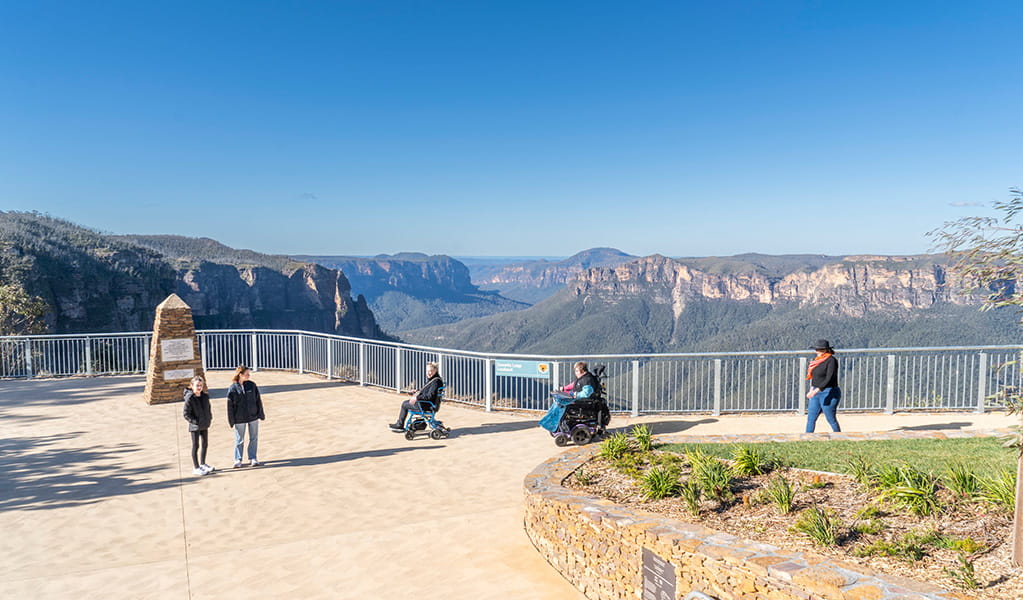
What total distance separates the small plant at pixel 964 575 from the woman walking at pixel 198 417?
27.0 feet

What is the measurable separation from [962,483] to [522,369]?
772cm

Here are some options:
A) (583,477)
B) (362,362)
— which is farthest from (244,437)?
(362,362)

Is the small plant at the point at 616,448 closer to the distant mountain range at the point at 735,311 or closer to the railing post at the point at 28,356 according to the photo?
the railing post at the point at 28,356

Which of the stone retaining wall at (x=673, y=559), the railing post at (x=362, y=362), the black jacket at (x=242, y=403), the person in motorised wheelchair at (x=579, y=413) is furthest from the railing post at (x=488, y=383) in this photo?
the stone retaining wall at (x=673, y=559)

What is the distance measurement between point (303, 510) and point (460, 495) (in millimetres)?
1837

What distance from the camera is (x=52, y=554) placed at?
6207 mm

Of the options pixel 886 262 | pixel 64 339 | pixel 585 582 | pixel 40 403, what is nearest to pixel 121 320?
pixel 64 339

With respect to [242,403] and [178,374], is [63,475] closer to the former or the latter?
[242,403]

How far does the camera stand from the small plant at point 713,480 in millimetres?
5867

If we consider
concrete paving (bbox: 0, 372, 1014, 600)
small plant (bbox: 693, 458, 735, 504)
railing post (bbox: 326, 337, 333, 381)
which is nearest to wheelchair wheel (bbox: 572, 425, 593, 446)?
concrete paving (bbox: 0, 372, 1014, 600)

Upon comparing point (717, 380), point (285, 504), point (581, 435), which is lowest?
point (285, 504)

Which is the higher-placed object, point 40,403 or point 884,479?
point 884,479

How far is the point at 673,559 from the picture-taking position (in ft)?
15.9

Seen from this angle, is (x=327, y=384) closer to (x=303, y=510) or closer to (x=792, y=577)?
(x=303, y=510)
